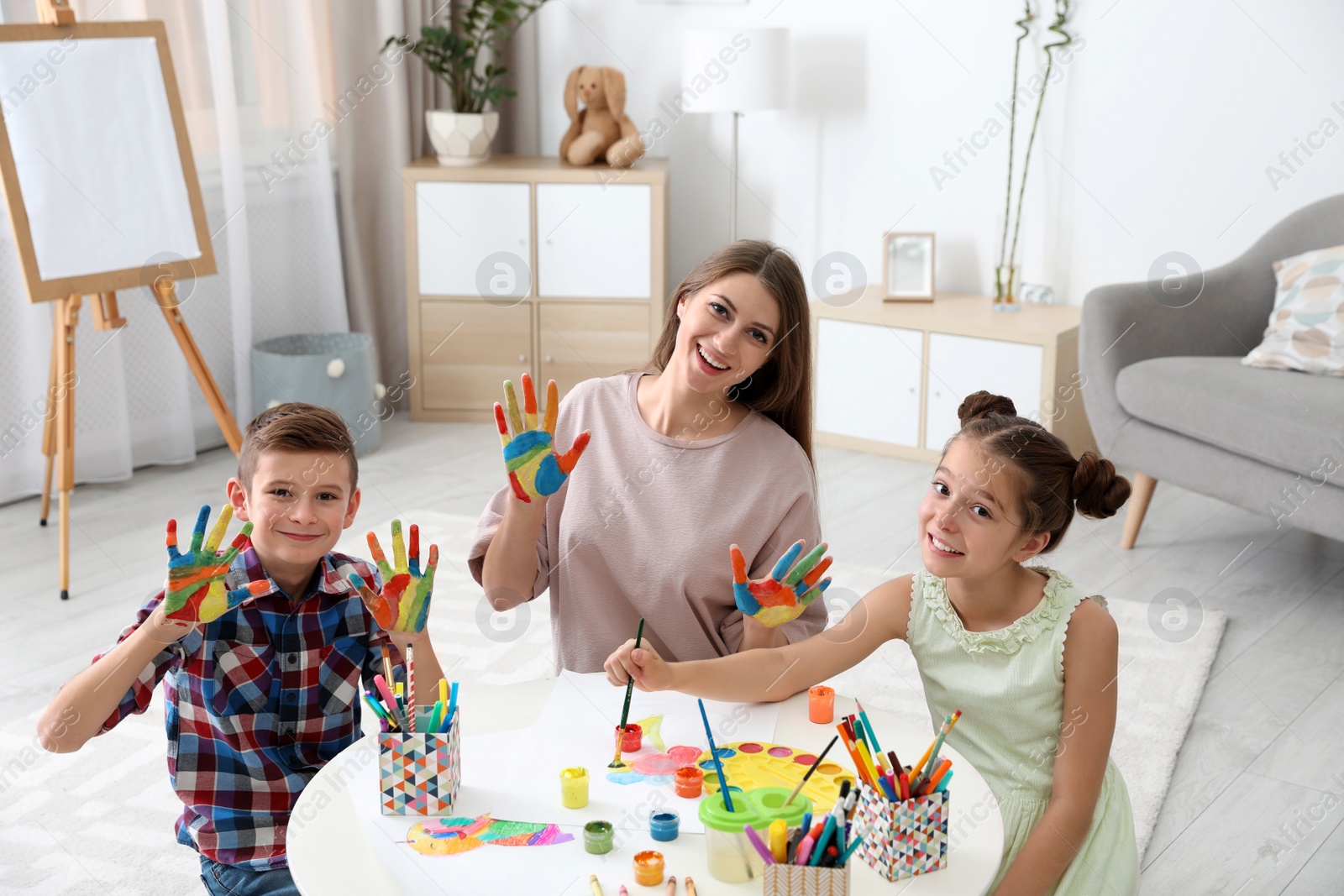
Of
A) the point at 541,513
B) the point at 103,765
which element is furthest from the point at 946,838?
the point at 103,765

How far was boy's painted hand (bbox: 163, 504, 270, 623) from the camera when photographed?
125 cm

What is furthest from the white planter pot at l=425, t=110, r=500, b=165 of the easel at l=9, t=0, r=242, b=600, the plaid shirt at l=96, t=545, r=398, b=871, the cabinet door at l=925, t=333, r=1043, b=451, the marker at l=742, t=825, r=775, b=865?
the marker at l=742, t=825, r=775, b=865

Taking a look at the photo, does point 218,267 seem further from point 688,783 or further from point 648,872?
point 648,872

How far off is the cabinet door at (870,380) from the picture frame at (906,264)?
22 cm

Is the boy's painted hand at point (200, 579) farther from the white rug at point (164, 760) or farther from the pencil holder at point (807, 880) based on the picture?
the white rug at point (164, 760)

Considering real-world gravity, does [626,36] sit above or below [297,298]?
above

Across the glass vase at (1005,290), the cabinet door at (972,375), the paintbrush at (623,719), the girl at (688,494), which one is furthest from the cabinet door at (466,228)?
the paintbrush at (623,719)

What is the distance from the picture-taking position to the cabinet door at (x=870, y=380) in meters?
3.92

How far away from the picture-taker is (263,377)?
13.0 ft

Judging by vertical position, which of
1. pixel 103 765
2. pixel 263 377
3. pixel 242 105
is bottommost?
pixel 103 765

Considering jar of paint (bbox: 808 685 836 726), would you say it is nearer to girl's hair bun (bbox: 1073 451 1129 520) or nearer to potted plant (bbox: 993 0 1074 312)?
girl's hair bun (bbox: 1073 451 1129 520)

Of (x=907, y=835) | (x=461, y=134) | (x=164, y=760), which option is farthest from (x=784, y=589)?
(x=461, y=134)

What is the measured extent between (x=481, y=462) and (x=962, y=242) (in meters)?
1.71

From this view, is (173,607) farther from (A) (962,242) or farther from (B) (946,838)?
(A) (962,242)
